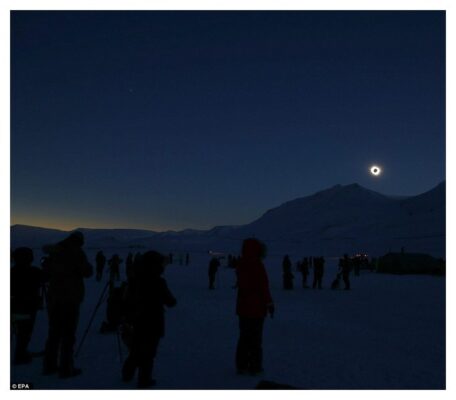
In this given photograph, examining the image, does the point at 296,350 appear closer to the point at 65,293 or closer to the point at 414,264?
the point at 65,293

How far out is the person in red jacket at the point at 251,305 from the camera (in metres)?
5.63

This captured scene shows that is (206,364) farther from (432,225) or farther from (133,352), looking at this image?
(432,225)

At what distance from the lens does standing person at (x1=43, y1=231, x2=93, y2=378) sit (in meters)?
5.38

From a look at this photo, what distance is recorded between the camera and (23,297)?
5.94 m

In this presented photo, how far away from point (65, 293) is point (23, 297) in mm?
1061

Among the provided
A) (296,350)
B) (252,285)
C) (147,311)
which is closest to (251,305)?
(252,285)

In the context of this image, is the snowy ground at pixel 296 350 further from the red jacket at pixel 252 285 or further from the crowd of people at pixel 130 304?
the red jacket at pixel 252 285

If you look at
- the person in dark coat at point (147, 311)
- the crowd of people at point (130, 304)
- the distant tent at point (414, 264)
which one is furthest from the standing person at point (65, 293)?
the distant tent at point (414, 264)
